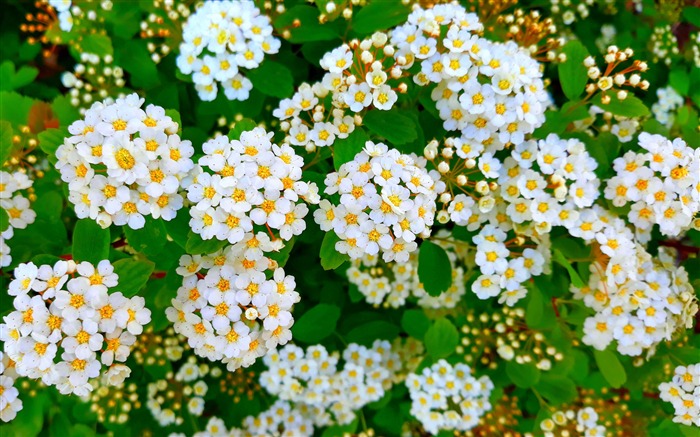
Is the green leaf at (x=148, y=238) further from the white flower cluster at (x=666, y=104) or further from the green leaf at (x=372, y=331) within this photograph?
the white flower cluster at (x=666, y=104)

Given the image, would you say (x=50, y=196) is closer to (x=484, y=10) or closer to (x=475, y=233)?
(x=475, y=233)

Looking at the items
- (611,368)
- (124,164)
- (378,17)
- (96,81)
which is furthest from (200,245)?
(611,368)

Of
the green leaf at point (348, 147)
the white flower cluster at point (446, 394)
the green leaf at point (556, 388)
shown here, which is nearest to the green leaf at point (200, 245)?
the green leaf at point (348, 147)

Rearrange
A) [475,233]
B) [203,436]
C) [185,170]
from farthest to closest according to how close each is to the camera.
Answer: [203,436] < [475,233] < [185,170]

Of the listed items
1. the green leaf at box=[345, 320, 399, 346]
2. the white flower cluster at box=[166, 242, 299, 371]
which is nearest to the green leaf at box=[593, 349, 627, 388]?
the green leaf at box=[345, 320, 399, 346]

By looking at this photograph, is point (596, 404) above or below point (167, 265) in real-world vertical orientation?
below

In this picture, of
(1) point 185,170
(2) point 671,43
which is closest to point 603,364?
(2) point 671,43

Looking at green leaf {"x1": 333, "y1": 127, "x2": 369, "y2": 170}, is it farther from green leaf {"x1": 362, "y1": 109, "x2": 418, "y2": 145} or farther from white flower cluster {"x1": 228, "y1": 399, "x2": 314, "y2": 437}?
white flower cluster {"x1": 228, "y1": 399, "x2": 314, "y2": 437}

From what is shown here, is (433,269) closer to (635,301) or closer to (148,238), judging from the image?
(635,301)
